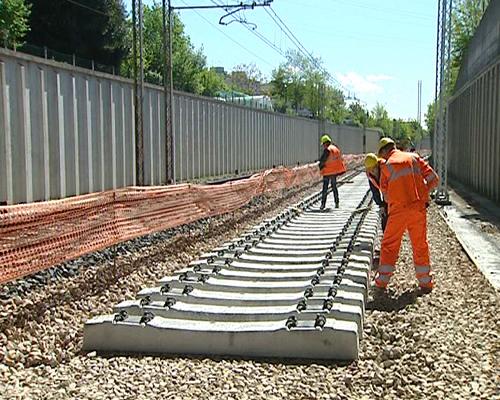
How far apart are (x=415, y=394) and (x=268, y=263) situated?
405 centimetres

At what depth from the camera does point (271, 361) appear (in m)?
5.22

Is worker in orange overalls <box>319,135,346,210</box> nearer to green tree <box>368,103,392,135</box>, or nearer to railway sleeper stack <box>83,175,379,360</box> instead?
railway sleeper stack <box>83,175,379,360</box>

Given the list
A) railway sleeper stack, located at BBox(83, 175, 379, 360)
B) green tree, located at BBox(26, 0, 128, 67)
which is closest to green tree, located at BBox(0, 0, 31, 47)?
green tree, located at BBox(26, 0, 128, 67)

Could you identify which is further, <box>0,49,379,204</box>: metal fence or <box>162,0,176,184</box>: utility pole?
<box>162,0,176,184</box>: utility pole

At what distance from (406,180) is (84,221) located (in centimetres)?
375

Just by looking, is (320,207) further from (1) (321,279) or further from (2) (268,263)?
(1) (321,279)

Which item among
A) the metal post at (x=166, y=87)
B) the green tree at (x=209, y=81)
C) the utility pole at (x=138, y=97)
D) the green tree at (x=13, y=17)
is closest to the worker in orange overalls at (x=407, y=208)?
the utility pole at (x=138, y=97)

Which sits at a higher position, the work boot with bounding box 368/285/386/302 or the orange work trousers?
the orange work trousers

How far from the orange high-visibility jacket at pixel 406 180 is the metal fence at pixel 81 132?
5551 millimetres

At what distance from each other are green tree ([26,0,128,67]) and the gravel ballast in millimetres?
31150

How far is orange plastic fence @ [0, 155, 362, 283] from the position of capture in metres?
6.71

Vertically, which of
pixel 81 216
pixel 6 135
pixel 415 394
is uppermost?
pixel 6 135

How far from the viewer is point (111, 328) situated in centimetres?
558

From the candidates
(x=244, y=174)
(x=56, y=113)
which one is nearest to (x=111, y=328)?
(x=56, y=113)
